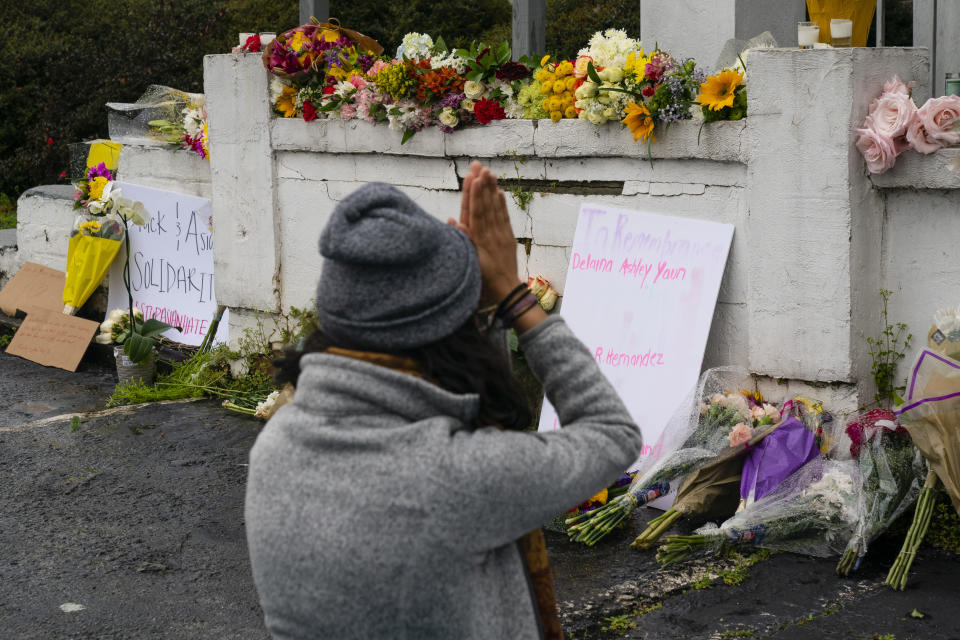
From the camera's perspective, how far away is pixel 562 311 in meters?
4.93

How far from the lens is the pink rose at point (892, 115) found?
3.88 m

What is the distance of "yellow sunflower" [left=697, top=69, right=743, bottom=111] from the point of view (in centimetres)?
429

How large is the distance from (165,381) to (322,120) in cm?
200

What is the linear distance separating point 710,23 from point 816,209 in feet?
6.93

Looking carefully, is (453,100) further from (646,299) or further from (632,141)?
(646,299)

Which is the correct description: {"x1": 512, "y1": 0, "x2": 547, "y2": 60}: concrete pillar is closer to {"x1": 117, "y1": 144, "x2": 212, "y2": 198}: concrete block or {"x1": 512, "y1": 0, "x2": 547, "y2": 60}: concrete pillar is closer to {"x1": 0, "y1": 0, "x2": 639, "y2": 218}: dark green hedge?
{"x1": 117, "y1": 144, "x2": 212, "y2": 198}: concrete block

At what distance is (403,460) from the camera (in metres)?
1.59

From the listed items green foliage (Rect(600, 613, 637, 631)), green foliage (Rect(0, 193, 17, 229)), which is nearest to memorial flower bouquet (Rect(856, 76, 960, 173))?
green foliage (Rect(600, 613, 637, 631))

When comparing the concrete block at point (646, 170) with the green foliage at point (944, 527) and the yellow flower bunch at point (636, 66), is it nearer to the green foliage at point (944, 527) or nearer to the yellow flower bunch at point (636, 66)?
the yellow flower bunch at point (636, 66)

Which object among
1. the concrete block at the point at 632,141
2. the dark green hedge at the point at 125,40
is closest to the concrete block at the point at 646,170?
the concrete block at the point at 632,141

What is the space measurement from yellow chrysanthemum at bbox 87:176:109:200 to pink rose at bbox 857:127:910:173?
5.12 metres

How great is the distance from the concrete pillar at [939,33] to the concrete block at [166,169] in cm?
498

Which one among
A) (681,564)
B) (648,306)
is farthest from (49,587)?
(648,306)

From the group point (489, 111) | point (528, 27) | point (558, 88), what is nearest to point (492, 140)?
point (489, 111)
